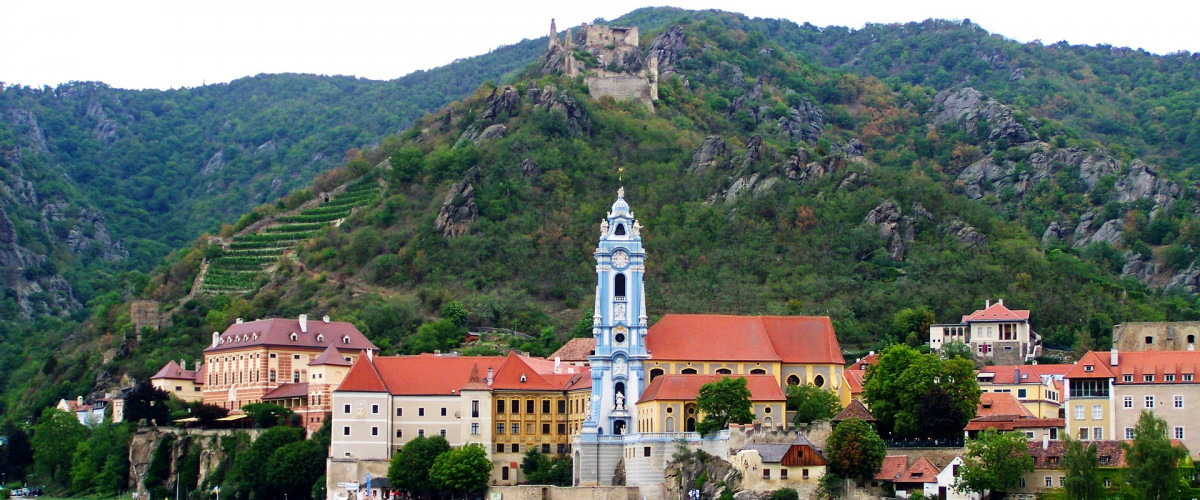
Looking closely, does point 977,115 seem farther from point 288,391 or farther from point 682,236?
point 288,391

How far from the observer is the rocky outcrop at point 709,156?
159 meters

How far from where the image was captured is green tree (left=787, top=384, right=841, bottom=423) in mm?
92875

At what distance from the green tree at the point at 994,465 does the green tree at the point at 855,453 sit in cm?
397

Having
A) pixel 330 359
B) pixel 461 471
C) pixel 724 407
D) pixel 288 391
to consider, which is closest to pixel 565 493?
pixel 461 471

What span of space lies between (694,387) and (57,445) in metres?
49.8

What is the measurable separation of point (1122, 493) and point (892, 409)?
598 inches

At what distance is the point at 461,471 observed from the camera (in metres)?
95.4

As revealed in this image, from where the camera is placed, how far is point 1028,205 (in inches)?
6412

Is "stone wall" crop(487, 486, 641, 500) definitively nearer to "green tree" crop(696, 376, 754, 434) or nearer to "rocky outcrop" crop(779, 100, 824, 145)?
"green tree" crop(696, 376, 754, 434)

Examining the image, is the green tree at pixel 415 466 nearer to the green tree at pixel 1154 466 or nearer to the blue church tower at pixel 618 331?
the blue church tower at pixel 618 331

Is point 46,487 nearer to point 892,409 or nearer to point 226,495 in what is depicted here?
point 226,495

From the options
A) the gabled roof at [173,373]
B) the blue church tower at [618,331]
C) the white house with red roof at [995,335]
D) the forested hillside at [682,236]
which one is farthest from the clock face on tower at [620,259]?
the gabled roof at [173,373]

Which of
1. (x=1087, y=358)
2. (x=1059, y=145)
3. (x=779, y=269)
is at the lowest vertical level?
(x=1087, y=358)

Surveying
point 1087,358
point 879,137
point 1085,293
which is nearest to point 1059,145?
point 879,137
